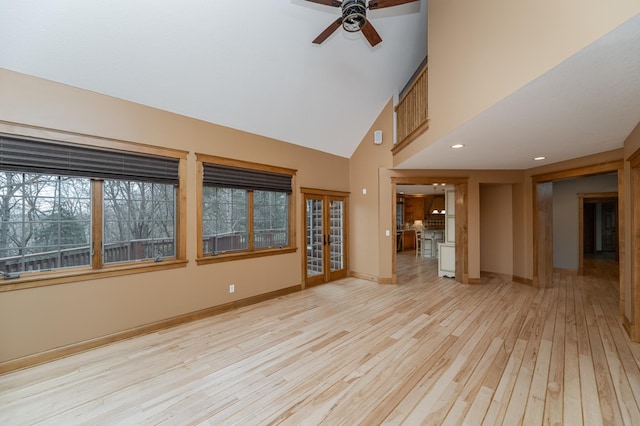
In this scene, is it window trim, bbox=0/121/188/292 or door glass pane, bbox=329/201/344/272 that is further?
door glass pane, bbox=329/201/344/272

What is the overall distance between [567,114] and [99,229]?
4851mm

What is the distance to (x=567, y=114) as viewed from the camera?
2.41m

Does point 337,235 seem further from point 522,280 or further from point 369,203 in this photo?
point 522,280

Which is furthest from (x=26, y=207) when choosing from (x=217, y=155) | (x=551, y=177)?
(x=551, y=177)

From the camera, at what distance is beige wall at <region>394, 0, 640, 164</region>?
1428mm

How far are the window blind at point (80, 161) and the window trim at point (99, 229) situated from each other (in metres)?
0.05

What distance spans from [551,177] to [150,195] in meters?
6.58

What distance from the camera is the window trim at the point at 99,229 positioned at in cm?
264

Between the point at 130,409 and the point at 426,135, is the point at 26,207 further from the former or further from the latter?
the point at 426,135

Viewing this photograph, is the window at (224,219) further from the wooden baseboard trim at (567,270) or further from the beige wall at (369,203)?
the wooden baseboard trim at (567,270)

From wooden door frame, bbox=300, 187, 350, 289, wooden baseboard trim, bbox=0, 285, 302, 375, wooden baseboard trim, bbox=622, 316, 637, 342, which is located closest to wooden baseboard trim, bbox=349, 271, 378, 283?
wooden door frame, bbox=300, 187, 350, 289

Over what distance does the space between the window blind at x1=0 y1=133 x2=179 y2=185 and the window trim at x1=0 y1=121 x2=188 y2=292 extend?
0.05m

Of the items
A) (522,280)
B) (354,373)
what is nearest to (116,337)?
(354,373)

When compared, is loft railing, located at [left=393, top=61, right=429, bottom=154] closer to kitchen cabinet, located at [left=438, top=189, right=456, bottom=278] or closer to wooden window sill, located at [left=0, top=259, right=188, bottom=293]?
kitchen cabinet, located at [left=438, top=189, right=456, bottom=278]
